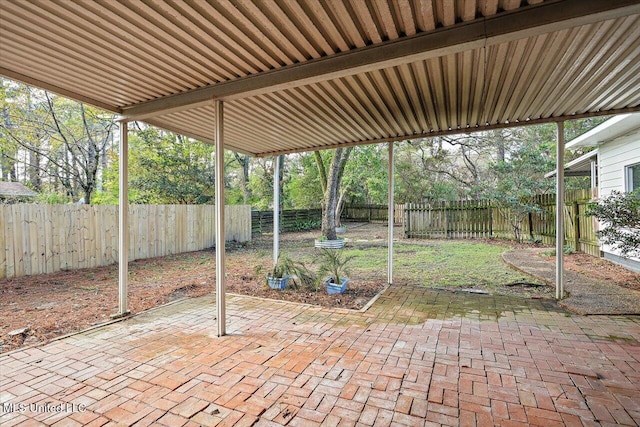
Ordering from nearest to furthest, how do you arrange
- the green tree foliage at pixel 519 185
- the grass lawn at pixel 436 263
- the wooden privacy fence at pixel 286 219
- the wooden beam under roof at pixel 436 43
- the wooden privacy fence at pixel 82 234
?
the wooden beam under roof at pixel 436 43, the wooden privacy fence at pixel 82 234, the grass lawn at pixel 436 263, the green tree foliage at pixel 519 185, the wooden privacy fence at pixel 286 219

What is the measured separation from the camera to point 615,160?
6367 millimetres

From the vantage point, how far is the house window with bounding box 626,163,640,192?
5.79m

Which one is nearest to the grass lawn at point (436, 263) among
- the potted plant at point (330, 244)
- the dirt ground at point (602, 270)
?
the potted plant at point (330, 244)

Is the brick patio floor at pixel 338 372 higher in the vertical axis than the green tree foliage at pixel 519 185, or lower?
lower

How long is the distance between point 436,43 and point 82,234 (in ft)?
22.9

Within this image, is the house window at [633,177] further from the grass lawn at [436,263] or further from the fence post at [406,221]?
the fence post at [406,221]

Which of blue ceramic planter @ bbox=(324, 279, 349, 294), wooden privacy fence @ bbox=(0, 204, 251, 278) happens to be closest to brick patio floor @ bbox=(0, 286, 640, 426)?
blue ceramic planter @ bbox=(324, 279, 349, 294)

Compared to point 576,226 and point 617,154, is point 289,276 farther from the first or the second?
point 576,226

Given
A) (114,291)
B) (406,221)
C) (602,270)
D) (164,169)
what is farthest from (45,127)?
(602,270)

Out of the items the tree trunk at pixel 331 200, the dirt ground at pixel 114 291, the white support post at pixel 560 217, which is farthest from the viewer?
the tree trunk at pixel 331 200

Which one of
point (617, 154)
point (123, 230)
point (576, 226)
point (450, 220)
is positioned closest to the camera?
point (123, 230)

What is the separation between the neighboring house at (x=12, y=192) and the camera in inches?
387

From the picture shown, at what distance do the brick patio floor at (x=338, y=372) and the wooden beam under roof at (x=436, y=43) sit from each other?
2400 mm

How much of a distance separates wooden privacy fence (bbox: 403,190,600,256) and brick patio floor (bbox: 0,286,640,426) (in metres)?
5.76
